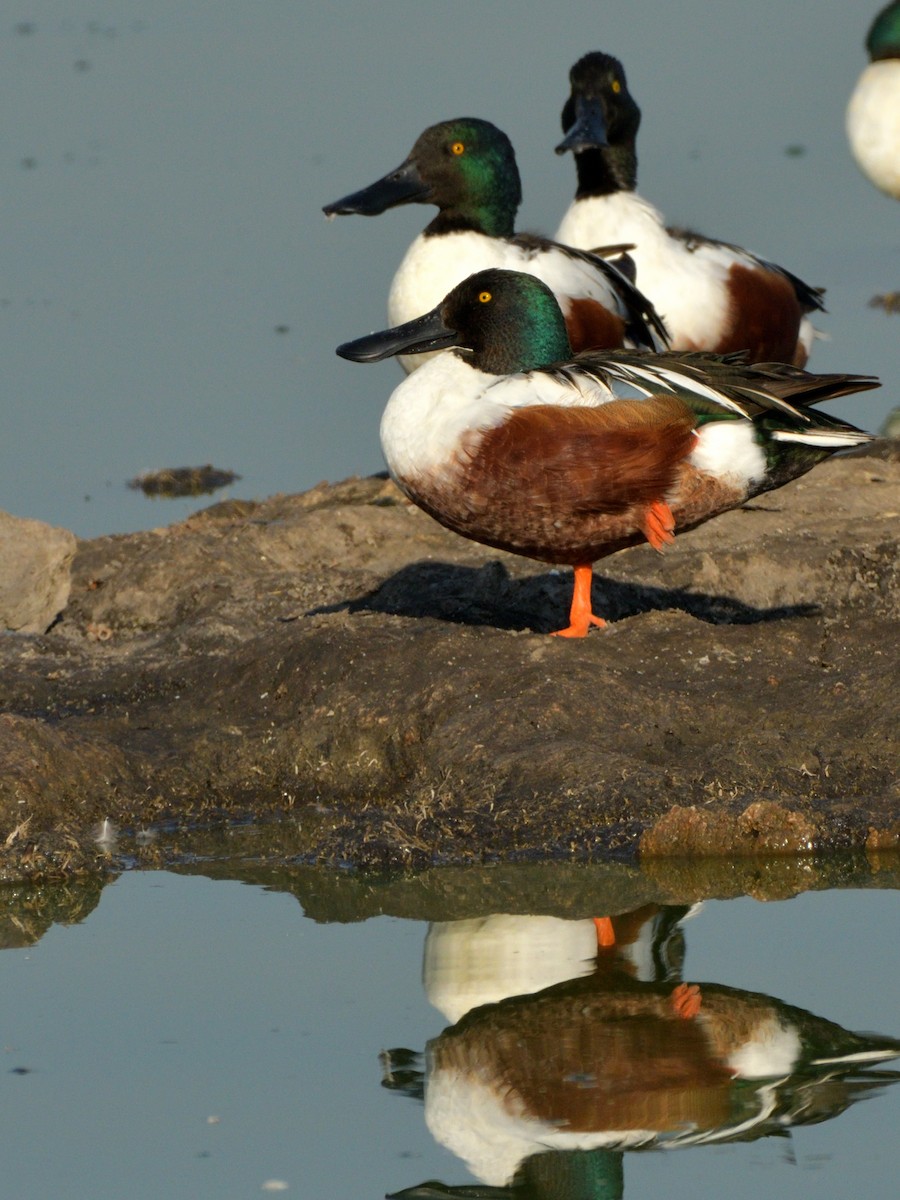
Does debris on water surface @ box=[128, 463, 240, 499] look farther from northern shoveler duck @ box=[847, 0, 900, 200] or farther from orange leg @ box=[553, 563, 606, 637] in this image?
northern shoveler duck @ box=[847, 0, 900, 200]

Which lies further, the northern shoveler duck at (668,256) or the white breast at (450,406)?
the northern shoveler duck at (668,256)

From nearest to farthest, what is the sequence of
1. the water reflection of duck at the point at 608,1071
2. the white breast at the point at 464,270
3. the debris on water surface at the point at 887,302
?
1. the water reflection of duck at the point at 608,1071
2. the white breast at the point at 464,270
3. the debris on water surface at the point at 887,302

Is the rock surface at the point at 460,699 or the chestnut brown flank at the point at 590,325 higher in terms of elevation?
the chestnut brown flank at the point at 590,325

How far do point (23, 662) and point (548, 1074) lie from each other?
3.20 metres

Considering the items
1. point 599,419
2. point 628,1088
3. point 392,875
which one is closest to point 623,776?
point 392,875

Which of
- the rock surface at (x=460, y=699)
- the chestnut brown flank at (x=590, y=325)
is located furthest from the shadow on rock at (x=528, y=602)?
the chestnut brown flank at (x=590, y=325)

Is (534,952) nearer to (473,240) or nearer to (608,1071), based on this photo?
(608,1071)

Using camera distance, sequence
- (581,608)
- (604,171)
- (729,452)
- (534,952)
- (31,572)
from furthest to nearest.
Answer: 1. (604,171)
2. (31,572)
3. (581,608)
4. (729,452)
5. (534,952)

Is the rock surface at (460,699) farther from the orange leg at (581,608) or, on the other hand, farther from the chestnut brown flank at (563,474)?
the chestnut brown flank at (563,474)

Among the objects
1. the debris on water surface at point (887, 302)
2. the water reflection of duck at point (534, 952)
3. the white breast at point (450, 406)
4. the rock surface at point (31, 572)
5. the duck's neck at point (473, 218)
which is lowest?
the water reflection of duck at point (534, 952)

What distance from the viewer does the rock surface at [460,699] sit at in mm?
4918

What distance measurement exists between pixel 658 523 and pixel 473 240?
2.75 m

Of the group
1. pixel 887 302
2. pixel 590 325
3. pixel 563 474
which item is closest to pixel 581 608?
pixel 563 474

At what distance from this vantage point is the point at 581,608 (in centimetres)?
605
